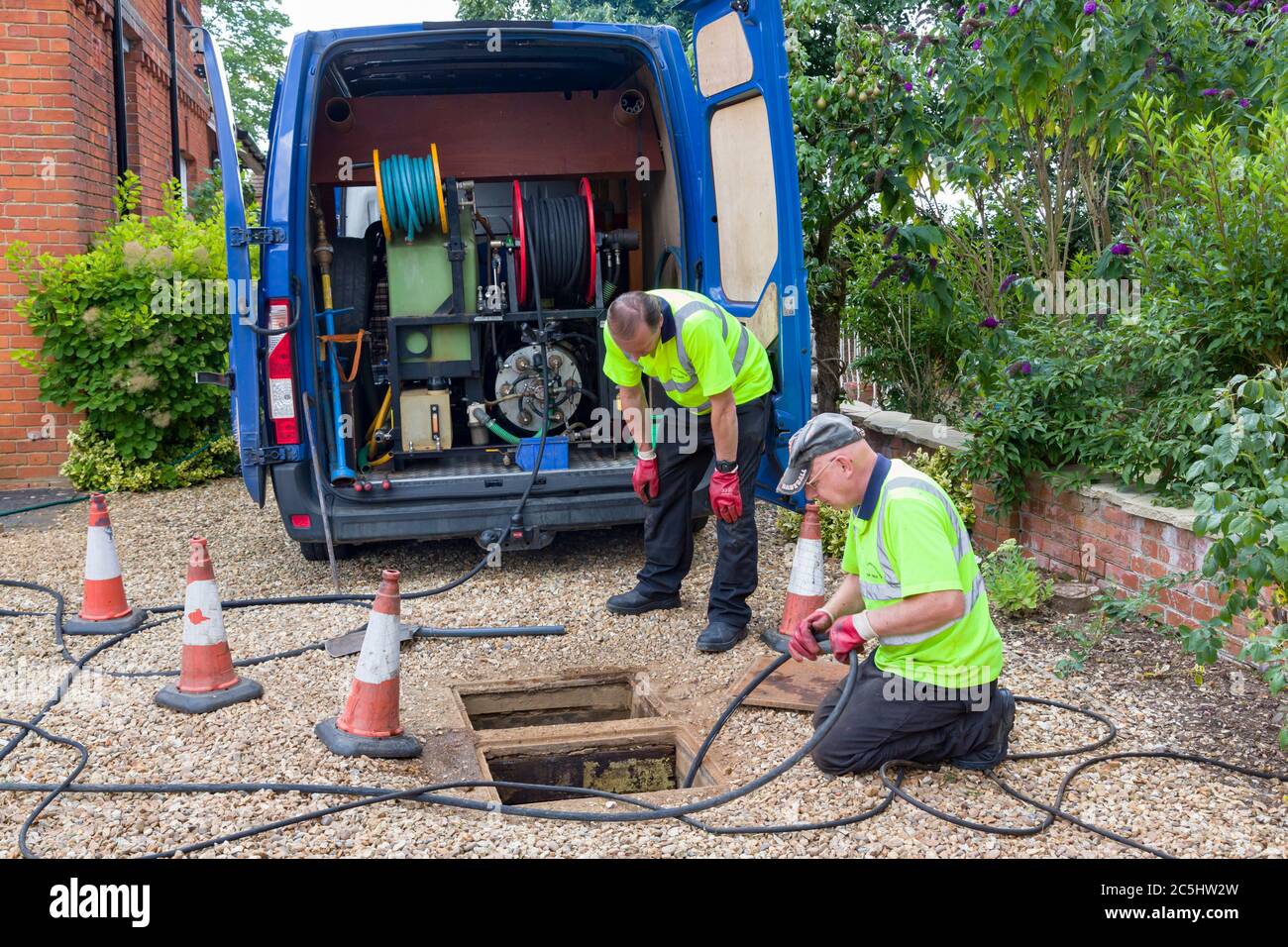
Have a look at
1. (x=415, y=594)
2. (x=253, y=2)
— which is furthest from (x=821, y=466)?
(x=253, y=2)

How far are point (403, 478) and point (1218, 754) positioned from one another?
384cm

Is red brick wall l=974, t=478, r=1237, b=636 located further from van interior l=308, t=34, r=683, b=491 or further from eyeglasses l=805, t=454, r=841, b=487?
van interior l=308, t=34, r=683, b=491

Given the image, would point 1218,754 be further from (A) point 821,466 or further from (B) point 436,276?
(B) point 436,276

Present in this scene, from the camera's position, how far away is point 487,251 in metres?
6.64

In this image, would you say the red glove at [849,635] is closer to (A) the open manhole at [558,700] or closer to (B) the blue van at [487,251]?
(A) the open manhole at [558,700]

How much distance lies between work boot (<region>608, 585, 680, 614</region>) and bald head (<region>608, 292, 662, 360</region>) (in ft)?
4.24

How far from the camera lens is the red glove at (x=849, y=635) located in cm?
346

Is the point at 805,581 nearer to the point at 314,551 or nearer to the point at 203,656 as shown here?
the point at 203,656

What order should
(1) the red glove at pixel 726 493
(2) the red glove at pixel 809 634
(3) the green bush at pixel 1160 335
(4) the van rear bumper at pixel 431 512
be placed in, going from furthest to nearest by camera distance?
(4) the van rear bumper at pixel 431 512 < (1) the red glove at pixel 726 493 < (3) the green bush at pixel 1160 335 < (2) the red glove at pixel 809 634

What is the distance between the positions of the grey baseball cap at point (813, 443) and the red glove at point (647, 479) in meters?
1.76

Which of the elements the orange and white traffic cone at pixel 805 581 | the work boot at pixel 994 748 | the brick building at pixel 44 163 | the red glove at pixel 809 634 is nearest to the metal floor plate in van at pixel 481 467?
the orange and white traffic cone at pixel 805 581

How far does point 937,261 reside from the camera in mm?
6965

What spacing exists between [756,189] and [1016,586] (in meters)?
2.16

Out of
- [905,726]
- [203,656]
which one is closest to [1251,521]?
[905,726]
